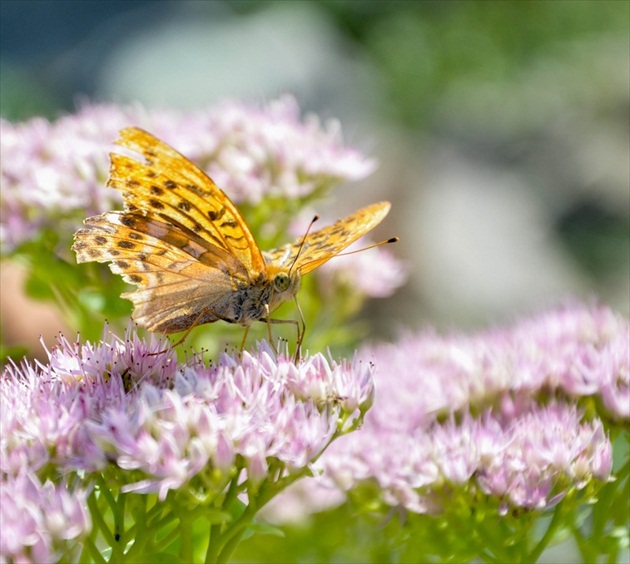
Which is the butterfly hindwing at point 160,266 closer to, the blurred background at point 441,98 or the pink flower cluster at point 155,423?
the pink flower cluster at point 155,423

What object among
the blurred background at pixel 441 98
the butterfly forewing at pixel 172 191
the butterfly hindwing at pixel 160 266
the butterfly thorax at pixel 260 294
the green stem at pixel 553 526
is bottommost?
the blurred background at pixel 441 98

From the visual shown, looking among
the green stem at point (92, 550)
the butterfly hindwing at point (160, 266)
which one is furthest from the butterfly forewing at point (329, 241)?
the green stem at point (92, 550)

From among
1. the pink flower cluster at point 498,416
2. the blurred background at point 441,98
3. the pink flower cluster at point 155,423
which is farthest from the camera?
the blurred background at point 441,98

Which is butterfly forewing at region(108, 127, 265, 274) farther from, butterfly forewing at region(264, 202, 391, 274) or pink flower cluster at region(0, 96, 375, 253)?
pink flower cluster at region(0, 96, 375, 253)

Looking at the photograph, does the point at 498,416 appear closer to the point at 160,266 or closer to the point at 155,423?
the point at 160,266

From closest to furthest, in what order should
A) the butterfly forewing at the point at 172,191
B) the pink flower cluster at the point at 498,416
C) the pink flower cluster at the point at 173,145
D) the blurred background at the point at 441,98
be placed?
the pink flower cluster at the point at 498,416, the butterfly forewing at the point at 172,191, the pink flower cluster at the point at 173,145, the blurred background at the point at 441,98

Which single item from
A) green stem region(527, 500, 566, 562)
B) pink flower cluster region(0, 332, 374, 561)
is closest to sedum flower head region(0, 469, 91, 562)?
pink flower cluster region(0, 332, 374, 561)

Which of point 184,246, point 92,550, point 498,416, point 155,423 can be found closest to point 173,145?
point 184,246
